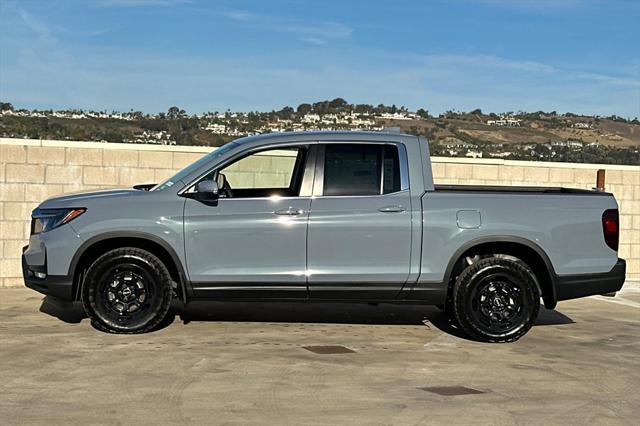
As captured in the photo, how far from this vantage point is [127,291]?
863 cm

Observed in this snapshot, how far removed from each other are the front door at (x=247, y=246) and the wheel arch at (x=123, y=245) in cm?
14

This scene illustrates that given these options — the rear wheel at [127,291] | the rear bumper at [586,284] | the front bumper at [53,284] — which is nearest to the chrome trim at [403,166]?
the rear bumper at [586,284]

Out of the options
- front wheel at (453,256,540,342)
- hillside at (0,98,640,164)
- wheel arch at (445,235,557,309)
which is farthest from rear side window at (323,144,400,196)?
hillside at (0,98,640,164)

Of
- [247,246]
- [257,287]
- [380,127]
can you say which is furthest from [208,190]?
[380,127]

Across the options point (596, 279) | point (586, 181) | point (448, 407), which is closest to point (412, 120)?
point (586, 181)

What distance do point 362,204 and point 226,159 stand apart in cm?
141

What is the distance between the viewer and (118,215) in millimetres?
8531

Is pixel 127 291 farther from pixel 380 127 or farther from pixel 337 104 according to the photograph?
pixel 337 104

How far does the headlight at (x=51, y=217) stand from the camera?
8602mm

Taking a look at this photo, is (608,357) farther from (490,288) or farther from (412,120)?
(412,120)

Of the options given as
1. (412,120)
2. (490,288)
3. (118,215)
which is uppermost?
(412,120)

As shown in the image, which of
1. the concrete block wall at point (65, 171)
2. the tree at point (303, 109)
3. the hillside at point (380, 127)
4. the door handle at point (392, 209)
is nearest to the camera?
the door handle at point (392, 209)

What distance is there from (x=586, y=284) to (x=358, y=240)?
2330 millimetres

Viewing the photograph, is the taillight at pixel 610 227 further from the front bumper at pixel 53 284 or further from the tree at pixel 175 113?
the tree at pixel 175 113
